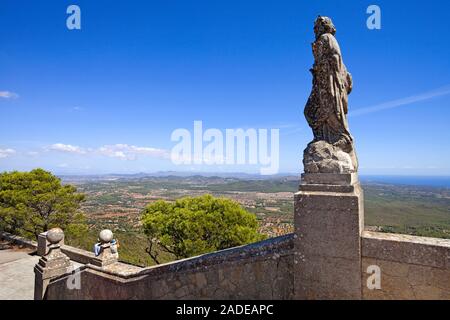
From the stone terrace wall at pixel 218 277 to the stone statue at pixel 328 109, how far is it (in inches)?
49.8

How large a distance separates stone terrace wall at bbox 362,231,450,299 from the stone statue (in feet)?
3.53

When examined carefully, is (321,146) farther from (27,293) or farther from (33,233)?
(33,233)

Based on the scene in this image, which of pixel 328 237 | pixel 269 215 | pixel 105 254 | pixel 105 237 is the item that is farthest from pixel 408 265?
pixel 269 215

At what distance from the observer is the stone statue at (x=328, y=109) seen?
4.11 meters

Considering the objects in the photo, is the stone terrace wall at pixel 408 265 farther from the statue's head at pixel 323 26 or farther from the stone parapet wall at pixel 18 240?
the stone parapet wall at pixel 18 240

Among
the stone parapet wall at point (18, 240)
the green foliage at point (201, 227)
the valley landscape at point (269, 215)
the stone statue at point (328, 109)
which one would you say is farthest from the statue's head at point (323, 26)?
the stone parapet wall at point (18, 240)

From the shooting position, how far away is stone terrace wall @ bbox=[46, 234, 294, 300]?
4.27m

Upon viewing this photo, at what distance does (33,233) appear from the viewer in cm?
1589

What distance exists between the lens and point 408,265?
3.60 meters

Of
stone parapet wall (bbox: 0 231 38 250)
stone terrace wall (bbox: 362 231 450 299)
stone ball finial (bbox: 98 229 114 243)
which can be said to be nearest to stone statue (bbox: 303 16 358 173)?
stone terrace wall (bbox: 362 231 450 299)

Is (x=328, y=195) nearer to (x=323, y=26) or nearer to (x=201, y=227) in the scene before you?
(x=323, y=26)

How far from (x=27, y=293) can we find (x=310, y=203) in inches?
399

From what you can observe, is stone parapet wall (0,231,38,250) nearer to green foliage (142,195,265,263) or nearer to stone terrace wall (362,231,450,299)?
green foliage (142,195,265,263)

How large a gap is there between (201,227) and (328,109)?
12574 millimetres
